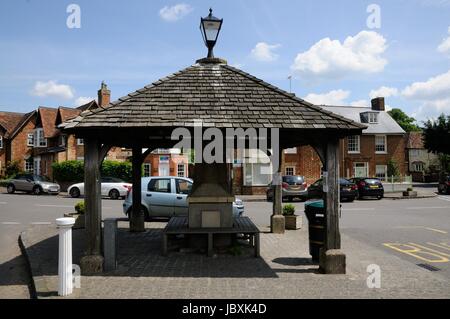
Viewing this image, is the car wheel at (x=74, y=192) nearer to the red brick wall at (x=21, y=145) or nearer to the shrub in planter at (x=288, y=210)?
the shrub in planter at (x=288, y=210)

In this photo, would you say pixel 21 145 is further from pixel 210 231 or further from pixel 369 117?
pixel 210 231

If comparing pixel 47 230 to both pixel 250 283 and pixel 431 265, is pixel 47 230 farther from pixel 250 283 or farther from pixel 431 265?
pixel 431 265

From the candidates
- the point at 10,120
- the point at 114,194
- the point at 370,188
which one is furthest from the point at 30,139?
the point at 370,188

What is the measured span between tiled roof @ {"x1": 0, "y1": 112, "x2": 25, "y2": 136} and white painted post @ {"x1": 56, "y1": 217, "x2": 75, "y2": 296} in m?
43.8

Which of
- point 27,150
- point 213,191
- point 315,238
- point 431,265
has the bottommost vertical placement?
point 431,265

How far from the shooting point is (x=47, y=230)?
11609 millimetres

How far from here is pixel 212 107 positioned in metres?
7.52

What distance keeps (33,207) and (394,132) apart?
33623 millimetres

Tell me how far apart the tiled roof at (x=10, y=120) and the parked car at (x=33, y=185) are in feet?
57.4

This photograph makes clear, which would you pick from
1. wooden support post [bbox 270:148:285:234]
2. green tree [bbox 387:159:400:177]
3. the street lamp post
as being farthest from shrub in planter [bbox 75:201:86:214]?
green tree [bbox 387:159:400:177]

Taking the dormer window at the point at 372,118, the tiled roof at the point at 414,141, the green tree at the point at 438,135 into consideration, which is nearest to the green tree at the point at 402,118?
the tiled roof at the point at 414,141

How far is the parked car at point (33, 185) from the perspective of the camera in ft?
90.7
